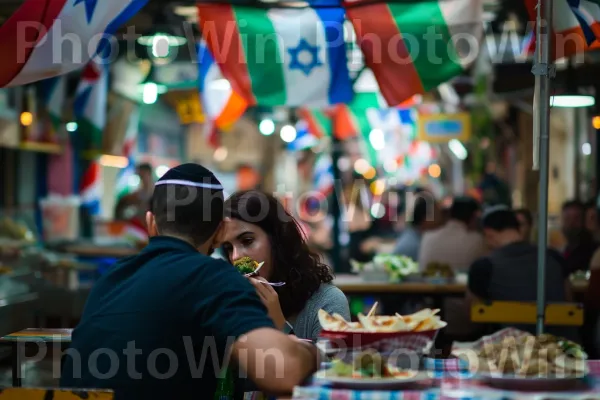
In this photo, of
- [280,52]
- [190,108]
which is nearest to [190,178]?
[280,52]

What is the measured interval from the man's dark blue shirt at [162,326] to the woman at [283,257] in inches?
49.2

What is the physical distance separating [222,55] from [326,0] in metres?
0.99

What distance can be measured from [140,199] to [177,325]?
10947mm

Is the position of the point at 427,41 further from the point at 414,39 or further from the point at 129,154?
the point at 129,154

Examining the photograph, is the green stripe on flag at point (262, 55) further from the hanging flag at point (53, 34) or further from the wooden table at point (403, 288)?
the hanging flag at point (53, 34)

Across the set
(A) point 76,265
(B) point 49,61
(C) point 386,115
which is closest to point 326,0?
(B) point 49,61

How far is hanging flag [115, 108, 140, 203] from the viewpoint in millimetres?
18406

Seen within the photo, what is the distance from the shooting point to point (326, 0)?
830cm

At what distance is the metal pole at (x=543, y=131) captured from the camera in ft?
15.7

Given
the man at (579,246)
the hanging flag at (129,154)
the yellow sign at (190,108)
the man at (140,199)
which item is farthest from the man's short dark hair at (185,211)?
the hanging flag at (129,154)

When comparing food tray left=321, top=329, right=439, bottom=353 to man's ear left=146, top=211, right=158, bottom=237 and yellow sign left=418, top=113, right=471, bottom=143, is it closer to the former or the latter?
man's ear left=146, top=211, right=158, bottom=237

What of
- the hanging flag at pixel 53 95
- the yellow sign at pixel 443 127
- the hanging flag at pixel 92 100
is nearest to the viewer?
the hanging flag at pixel 53 95

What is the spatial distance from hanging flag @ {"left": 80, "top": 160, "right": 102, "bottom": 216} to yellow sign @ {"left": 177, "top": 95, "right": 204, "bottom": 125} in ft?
13.4

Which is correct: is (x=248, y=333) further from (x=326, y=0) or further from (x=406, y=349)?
(x=326, y=0)
